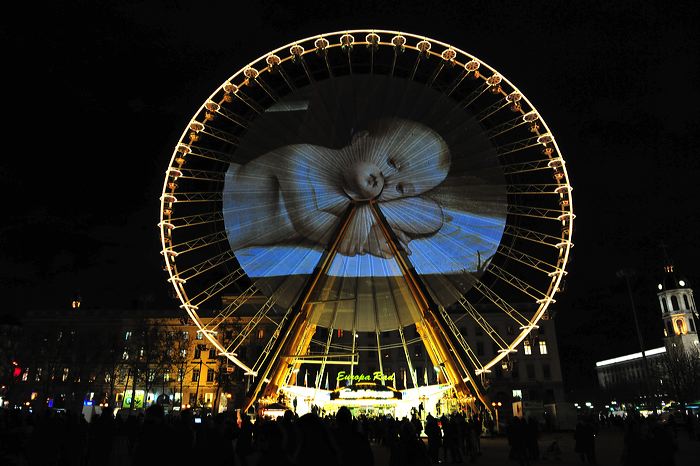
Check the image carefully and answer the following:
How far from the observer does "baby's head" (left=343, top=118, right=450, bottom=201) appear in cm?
3111

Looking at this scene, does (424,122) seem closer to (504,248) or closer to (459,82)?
(459,82)

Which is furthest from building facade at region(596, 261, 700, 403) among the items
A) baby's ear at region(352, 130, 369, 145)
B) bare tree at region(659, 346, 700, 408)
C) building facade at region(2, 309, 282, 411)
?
baby's ear at region(352, 130, 369, 145)

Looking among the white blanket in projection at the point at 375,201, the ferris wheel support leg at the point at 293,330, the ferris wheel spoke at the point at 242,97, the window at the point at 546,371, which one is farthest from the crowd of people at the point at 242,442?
the window at the point at 546,371

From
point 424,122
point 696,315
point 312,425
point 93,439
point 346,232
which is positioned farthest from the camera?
point 696,315

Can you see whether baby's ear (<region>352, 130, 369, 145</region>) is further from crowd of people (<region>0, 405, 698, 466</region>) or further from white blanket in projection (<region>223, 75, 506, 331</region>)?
crowd of people (<region>0, 405, 698, 466</region>)

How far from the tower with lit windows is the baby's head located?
11416cm

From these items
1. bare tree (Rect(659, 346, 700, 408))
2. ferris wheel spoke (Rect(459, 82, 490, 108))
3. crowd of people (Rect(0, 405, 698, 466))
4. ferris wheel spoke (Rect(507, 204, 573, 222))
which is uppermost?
ferris wheel spoke (Rect(459, 82, 490, 108))

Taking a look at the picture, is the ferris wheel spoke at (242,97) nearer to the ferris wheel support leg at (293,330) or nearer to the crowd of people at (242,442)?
the ferris wheel support leg at (293,330)

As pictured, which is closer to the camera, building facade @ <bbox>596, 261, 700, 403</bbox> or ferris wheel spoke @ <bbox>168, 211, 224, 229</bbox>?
ferris wheel spoke @ <bbox>168, 211, 224, 229</bbox>

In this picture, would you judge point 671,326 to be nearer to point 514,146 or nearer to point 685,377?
point 685,377

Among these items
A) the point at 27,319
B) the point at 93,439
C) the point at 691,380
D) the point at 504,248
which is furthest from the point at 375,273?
the point at 27,319

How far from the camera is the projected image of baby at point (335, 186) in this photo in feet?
102

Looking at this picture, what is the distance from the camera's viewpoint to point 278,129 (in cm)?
3183

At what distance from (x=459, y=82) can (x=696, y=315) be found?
12325 cm
